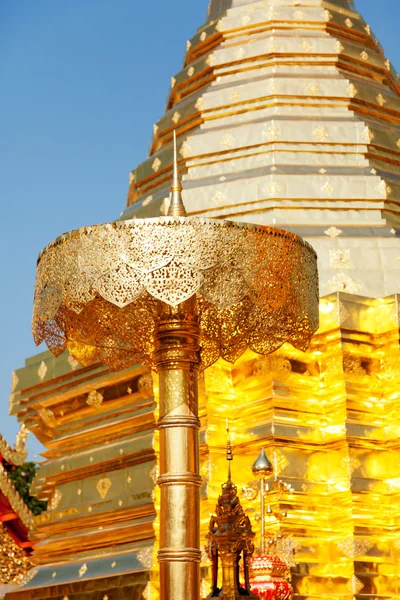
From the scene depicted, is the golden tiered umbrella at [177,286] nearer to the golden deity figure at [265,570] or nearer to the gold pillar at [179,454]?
the gold pillar at [179,454]

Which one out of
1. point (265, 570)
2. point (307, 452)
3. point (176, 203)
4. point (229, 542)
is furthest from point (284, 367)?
point (176, 203)

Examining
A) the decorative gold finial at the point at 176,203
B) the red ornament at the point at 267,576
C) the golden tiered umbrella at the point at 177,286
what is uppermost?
the decorative gold finial at the point at 176,203

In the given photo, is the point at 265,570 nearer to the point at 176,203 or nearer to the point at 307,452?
the point at 307,452

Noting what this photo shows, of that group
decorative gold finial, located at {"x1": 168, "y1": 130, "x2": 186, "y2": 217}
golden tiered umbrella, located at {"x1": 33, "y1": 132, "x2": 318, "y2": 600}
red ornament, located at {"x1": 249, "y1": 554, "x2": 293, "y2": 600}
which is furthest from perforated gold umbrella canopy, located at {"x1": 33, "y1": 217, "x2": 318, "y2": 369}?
red ornament, located at {"x1": 249, "y1": 554, "x2": 293, "y2": 600}

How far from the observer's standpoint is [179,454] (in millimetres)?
6074

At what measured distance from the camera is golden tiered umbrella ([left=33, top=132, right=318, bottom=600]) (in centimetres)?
601

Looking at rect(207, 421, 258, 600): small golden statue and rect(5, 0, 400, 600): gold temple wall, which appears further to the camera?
rect(5, 0, 400, 600): gold temple wall

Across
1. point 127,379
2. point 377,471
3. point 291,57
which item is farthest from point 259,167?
point 377,471

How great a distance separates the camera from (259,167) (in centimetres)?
1219

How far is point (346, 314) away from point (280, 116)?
3.10 meters

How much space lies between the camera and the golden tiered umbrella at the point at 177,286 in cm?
601

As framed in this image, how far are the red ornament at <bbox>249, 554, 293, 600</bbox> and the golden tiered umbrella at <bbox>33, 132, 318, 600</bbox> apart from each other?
251cm

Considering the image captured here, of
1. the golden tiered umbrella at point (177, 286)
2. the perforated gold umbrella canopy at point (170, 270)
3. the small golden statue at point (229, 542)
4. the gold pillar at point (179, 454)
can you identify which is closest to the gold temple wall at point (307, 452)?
the small golden statue at point (229, 542)

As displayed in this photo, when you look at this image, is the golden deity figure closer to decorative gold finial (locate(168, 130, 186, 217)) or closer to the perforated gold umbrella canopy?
the perforated gold umbrella canopy
